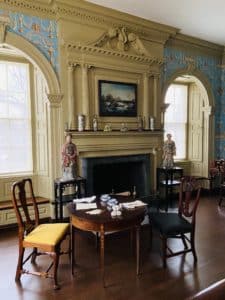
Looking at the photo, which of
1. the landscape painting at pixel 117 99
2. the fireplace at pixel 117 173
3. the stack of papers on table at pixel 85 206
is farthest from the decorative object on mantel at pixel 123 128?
the stack of papers on table at pixel 85 206

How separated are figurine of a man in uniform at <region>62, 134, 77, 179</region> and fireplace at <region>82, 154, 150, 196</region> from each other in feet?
1.11

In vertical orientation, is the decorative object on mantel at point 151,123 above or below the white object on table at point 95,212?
above

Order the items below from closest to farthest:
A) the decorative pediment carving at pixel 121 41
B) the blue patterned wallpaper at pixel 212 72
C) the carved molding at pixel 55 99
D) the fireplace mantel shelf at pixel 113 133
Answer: the carved molding at pixel 55 99
the fireplace mantel shelf at pixel 113 133
the decorative pediment carving at pixel 121 41
the blue patterned wallpaper at pixel 212 72

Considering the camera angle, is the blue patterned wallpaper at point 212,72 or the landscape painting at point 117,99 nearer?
the landscape painting at point 117,99

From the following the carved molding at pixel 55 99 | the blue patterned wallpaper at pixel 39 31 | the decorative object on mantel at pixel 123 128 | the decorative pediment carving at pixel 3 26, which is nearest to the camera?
the decorative pediment carving at pixel 3 26

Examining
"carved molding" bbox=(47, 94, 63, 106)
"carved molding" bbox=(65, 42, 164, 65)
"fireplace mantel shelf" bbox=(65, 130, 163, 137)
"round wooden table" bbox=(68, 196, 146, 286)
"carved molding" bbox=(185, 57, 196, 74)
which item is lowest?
"round wooden table" bbox=(68, 196, 146, 286)

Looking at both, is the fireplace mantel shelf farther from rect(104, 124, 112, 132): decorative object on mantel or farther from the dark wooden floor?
the dark wooden floor

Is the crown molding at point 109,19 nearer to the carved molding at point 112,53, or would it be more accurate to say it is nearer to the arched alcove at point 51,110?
the carved molding at point 112,53

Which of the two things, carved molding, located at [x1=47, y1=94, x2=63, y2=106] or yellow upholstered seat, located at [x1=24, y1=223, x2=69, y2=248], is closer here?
yellow upholstered seat, located at [x1=24, y1=223, x2=69, y2=248]

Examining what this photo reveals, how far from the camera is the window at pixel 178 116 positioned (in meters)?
6.86

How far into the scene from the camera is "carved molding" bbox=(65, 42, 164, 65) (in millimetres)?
4271

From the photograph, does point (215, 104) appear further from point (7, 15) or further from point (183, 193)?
point (7, 15)

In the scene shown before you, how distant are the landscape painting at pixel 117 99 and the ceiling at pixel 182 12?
3.98ft

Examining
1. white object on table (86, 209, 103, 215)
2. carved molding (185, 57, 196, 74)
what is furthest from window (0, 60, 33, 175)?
carved molding (185, 57, 196, 74)
